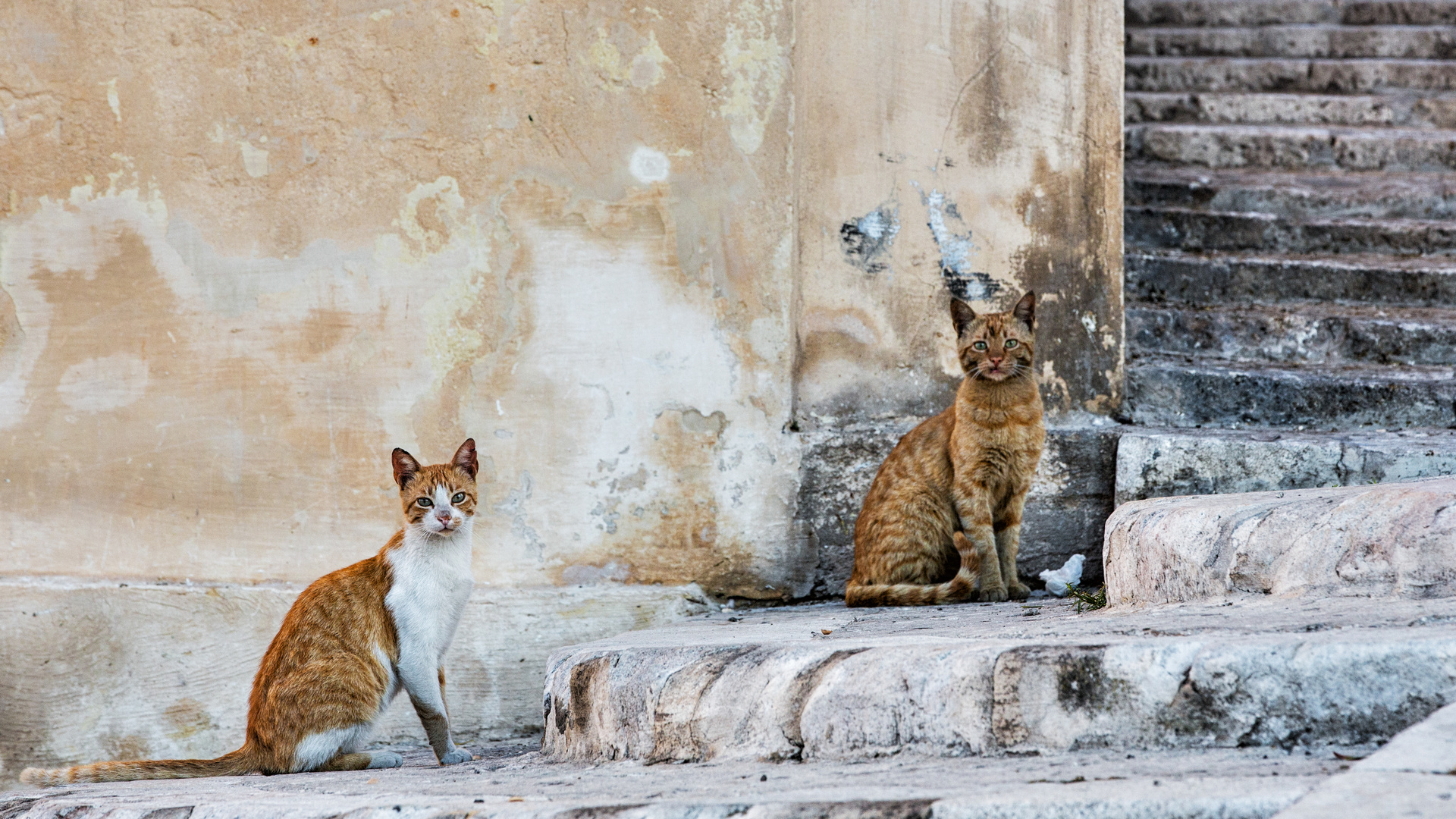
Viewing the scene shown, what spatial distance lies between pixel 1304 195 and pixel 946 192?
2558 millimetres

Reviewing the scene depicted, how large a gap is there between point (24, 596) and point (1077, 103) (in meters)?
4.33

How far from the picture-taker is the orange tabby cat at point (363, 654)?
3.57 metres

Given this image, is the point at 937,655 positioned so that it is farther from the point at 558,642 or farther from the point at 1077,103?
the point at 1077,103

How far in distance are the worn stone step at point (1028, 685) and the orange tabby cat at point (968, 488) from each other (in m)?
0.93

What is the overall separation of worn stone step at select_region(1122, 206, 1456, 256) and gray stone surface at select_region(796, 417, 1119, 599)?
1.71 m

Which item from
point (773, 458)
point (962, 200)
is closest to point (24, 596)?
point (773, 458)

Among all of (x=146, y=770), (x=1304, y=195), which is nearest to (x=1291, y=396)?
(x=1304, y=195)

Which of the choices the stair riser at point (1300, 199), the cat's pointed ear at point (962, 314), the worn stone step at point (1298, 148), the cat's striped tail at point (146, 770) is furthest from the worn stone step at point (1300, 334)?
the cat's striped tail at point (146, 770)

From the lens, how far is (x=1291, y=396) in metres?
4.99

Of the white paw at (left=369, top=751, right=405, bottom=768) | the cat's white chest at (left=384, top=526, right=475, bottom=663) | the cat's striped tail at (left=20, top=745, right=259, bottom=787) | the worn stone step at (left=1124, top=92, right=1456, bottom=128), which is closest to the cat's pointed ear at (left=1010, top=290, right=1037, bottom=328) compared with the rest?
the cat's white chest at (left=384, top=526, right=475, bottom=663)

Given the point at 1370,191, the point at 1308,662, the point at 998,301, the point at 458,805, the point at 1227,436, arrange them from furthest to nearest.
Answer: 1. the point at 1370,191
2. the point at 998,301
3. the point at 1227,436
4. the point at 458,805
5. the point at 1308,662

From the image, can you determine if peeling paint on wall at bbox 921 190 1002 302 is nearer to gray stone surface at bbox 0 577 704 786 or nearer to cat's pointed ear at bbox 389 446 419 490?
gray stone surface at bbox 0 577 704 786

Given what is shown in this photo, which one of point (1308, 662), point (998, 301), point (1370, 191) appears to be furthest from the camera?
point (1370, 191)

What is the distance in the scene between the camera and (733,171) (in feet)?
15.4
